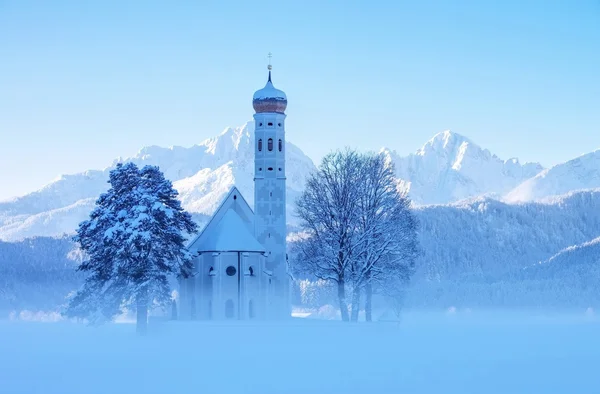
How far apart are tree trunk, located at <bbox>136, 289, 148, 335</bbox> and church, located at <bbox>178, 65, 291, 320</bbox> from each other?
360 inches

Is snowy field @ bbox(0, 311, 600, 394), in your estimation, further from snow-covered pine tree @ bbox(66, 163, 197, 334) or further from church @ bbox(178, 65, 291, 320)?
church @ bbox(178, 65, 291, 320)

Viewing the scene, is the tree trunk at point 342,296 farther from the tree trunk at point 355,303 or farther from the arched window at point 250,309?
the arched window at point 250,309

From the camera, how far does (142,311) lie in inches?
2677

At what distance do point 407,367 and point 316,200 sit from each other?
2642 centimetres

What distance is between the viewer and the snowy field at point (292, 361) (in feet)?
130

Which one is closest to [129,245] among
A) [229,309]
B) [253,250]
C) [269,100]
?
[229,309]

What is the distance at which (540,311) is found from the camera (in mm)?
168625

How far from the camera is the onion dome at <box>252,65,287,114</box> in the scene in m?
81.9

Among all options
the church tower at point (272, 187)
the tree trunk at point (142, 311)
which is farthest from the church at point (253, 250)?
the tree trunk at point (142, 311)

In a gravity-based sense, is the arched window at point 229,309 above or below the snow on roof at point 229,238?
below

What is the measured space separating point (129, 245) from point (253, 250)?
15158 millimetres

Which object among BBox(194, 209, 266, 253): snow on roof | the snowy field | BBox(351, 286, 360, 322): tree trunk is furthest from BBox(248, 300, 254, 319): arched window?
BBox(351, 286, 360, 322): tree trunk

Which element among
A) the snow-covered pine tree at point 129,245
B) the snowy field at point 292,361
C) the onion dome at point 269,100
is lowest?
the snowy field at point 292,361

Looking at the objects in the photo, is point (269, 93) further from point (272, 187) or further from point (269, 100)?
point (272, 187)
